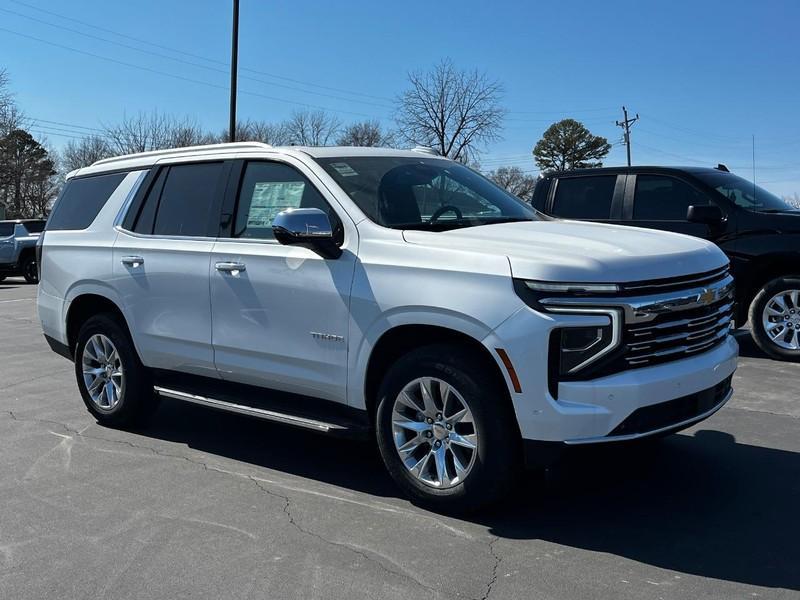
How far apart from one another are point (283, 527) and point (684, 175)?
641 centimetres

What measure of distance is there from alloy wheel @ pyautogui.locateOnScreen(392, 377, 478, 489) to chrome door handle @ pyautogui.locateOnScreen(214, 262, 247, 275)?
1404 millimetres

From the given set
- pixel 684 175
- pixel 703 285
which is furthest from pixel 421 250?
pixel 684 175

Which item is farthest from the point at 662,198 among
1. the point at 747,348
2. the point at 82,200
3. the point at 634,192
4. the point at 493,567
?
the point at 493,567

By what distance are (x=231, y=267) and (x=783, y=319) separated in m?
5.95

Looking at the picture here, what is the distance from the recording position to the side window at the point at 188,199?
552cm

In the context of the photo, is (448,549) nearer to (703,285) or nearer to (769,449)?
(703,285)

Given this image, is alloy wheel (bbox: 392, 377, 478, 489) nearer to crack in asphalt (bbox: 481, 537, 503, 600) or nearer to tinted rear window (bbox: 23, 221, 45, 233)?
crack in asphalt (bbox: 481, 537, 503, 600)

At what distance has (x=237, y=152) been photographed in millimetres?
5477

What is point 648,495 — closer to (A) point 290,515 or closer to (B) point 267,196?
(A) point 290,515

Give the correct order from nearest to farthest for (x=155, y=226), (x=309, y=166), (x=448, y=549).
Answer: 1. (x=448, y=549)
2. (x=309, y=166)
3. (x=155, y=226)

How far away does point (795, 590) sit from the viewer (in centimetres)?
335

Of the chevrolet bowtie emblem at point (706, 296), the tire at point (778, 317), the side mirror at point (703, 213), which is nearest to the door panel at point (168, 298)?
the chevrolet bowtie emblem at point (706, 296)

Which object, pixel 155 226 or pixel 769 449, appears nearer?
pixel 769 449

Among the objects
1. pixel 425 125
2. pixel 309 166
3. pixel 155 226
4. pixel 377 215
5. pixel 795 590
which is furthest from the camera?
pixel 425 125
